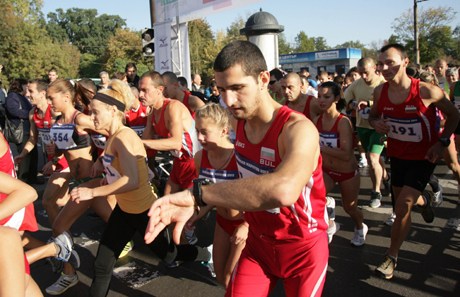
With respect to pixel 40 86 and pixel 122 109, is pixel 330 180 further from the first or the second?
pixel 40 86

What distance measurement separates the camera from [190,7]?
9953 mm

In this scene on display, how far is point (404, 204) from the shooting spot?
3.46 metres

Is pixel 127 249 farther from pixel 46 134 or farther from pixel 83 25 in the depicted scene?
pixel 83 25

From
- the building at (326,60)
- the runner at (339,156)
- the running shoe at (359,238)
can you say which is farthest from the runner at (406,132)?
the building at (326,60)

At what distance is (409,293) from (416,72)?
6.19 meters

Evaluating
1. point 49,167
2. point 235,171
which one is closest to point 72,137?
point 49,167

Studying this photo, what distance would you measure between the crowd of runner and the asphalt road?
186 mm

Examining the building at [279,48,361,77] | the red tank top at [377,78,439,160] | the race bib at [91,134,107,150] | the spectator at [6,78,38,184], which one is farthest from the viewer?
the building at [279,48,361,77]

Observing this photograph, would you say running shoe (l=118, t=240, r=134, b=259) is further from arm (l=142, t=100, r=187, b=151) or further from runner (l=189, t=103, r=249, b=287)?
runner (l=189, t=103, r=249, b=287)

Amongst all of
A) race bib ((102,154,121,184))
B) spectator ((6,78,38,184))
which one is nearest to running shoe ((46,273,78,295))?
race bib ((102,154,121,184))

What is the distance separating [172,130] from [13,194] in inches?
85.7

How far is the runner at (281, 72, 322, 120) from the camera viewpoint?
5.30m

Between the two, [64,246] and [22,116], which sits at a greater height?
[22,116]

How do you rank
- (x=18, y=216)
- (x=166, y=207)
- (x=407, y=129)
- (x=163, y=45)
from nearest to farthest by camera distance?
(x=166, y=207)
(x=18, y=216)
(x=407, y=129)
(x=163, y=45)
